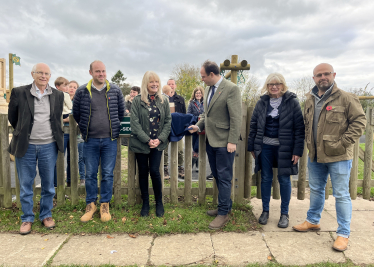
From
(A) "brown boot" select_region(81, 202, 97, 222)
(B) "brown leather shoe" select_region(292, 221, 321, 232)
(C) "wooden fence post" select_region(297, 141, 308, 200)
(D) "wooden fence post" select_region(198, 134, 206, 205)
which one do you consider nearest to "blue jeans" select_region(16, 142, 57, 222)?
(A) "brown boot" select_region(81, 202, 97, 222)

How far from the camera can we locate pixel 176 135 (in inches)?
155

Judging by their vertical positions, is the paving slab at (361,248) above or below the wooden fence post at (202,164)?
below

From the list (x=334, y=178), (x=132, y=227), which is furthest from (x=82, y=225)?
(x=334, y=178)

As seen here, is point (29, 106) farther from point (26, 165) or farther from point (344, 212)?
point (344, 212)

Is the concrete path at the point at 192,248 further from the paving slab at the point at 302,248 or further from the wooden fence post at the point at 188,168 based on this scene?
the wooden fence post at the point at 188,168

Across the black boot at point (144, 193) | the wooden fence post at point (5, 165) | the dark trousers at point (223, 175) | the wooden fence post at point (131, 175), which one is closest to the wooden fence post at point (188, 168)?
the dark trousers at point (223, 175)

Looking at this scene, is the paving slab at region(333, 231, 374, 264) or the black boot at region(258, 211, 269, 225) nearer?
the paving slab at region(333, 231, 374, 264)

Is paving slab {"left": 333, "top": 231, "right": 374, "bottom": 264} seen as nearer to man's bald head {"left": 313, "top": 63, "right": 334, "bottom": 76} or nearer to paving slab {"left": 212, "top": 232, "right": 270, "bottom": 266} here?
paving slab {"left": 212, "top": 232, "right": 270, "bottom": 266}

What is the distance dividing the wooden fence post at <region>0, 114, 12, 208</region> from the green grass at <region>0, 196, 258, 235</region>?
0.17 metres

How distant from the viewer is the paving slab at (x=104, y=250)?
280 centimetres

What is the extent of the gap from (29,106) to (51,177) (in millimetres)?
1018

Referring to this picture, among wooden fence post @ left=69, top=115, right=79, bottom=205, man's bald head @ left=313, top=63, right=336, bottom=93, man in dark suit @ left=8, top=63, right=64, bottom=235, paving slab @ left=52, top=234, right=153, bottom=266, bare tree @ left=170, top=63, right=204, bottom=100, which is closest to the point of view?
paving slab @ left=52, top=234, right=153, bottom=266

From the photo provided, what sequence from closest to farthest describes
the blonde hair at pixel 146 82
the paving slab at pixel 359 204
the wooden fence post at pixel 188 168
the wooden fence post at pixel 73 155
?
the blonde hair at pixel 146 82 < the wooden fence post at pixel 73 155 < the wooden fence post at pixel 188 168 < the paving slab at pixel 359 204

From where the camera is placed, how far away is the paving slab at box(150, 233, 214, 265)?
9.24 ft
